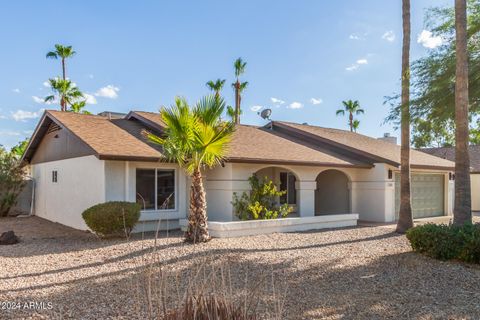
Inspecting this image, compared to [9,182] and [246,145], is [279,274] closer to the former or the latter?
[246,145]

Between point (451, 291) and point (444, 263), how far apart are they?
2038mm

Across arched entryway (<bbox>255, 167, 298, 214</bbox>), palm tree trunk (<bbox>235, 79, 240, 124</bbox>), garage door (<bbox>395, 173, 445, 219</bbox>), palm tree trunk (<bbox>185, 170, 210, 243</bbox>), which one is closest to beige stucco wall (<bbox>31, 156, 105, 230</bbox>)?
palm tree trunk (<bbox>185, 170, 210, 243</bbox>)

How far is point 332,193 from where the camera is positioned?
66.5ft

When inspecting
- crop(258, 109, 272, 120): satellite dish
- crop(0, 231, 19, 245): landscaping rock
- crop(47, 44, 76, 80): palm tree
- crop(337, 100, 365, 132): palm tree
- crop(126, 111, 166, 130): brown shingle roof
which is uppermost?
crop(47, 44, 76, 80): palm tree

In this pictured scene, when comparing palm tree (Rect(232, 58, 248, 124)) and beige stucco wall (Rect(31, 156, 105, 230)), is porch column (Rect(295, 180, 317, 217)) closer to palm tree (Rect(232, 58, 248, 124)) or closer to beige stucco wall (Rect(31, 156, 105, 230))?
beige stucco wall (Rect(31, 156, 105, 230))

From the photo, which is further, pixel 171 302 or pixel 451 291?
pixel 451 291

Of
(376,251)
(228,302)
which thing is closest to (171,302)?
(228,302)

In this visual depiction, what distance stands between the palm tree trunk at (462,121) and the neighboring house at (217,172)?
617 cm

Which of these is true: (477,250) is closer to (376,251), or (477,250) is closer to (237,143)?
(376,251)

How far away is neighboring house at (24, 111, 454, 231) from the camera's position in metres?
13.9

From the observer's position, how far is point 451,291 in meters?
7.22

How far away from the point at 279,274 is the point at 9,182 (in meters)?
16.3

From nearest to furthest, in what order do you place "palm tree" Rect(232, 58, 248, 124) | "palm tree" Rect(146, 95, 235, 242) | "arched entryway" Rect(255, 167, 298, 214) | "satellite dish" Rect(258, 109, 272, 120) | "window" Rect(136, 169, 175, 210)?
1. "palm tree" Rect(146, 95, 235, 242)
2. "window" Rect(136, 169, 175, 210)
3. "arched entryway" Rect(255, 167, 298, 214)
4. "satellite dish" Rect(258, 109, 272, 120)
5. "palm tree" Rect(232, 58, 248, 124)

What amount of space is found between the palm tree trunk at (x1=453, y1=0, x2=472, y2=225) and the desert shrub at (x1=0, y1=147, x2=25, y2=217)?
18.7 metres
